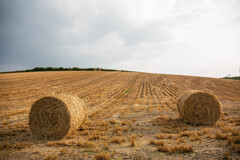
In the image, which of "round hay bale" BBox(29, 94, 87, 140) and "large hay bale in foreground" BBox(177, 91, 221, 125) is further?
"large hay bale in foreground" BBox(177, 91, 221, 125)

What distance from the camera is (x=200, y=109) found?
23.6ft

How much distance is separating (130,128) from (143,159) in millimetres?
2850

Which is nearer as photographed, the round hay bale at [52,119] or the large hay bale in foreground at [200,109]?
the round hay bale at [52,119]

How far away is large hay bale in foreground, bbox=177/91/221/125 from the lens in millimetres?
7043

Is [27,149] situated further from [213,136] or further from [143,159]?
[213,136]

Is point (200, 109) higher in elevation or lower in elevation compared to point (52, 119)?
higher

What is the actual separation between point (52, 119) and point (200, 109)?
737 centimetres

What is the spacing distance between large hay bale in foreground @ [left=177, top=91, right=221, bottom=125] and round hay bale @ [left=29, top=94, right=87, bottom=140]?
5.88 meters

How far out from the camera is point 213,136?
17.0 feet

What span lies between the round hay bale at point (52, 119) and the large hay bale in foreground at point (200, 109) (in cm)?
588

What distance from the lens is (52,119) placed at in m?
5.60

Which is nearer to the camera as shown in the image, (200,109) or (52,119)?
(52,119)

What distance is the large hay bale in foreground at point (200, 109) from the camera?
23.1 ft

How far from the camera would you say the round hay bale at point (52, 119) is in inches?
215
